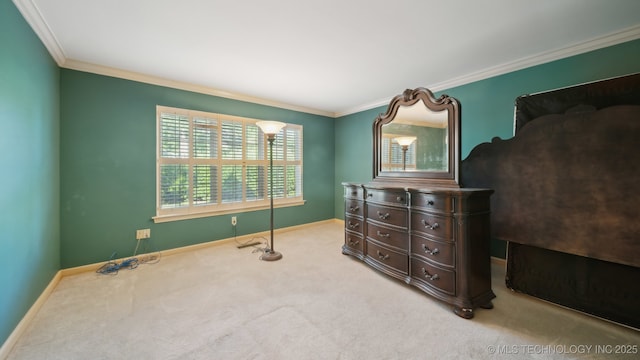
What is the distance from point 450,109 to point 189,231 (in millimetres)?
3711

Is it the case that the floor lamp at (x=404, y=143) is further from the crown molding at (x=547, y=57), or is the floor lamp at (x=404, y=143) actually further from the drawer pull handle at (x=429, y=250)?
the crown molding at (x=547, y=57)

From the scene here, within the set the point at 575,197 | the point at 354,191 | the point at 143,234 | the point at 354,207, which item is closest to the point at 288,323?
the point at 354,207

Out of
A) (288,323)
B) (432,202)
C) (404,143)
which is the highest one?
(404,143)

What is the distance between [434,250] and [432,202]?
1.44 feet

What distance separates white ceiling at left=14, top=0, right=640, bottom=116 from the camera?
184 cm

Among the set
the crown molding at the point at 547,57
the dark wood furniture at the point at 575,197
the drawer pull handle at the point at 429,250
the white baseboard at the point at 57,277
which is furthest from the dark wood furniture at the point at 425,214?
the white baseboard at the point at 57,277

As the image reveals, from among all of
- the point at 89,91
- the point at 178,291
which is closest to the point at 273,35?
the point at 89,91

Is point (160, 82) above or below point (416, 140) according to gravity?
above

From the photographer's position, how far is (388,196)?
8.66 ft

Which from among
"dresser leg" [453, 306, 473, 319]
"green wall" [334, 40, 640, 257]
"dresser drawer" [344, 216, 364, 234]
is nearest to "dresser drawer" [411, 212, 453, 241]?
"dresser leg" [453, 306, 473, 319]

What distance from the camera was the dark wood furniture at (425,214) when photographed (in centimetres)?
202

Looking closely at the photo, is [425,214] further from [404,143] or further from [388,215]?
[404,143]

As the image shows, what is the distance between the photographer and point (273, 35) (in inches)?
87.4

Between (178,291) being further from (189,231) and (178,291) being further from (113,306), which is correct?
(189,231)
